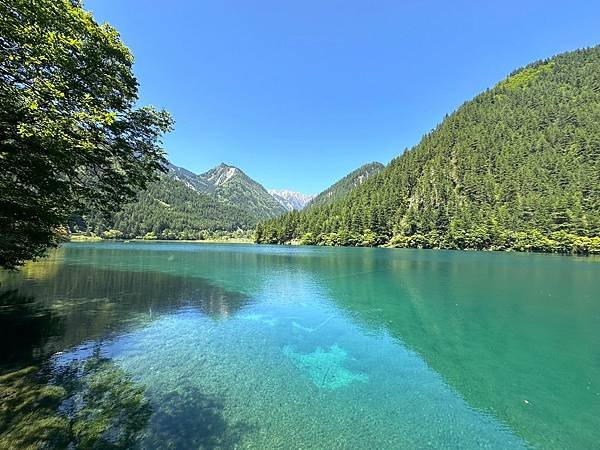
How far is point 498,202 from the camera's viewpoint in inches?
6171

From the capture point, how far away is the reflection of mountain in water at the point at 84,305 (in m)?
18.4

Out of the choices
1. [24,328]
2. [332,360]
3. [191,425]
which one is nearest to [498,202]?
[332,360]

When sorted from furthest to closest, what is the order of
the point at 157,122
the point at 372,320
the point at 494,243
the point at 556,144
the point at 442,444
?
1. the point at 556,144
2. the point at 494,243
3. the point at 372,320
4. the point at 157,122
5. the point at 442,444

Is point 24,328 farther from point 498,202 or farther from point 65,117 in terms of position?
point 498,202

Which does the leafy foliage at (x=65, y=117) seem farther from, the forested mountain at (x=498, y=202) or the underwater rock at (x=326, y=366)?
the forested mountain at (x=498, y=202)

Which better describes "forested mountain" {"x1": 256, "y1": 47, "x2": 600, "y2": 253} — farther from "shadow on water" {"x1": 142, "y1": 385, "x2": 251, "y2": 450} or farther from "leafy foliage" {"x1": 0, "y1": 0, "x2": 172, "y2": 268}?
"leafy foliage" {"x1": 0, "y1": 0, "x2": 172, "y2": 268}

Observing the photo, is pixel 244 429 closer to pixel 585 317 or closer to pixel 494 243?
pixel 585 317

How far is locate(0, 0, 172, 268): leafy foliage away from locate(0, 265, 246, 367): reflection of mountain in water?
7099 millimetres

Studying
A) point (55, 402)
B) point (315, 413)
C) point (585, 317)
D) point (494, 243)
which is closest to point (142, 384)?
point (55, 402)

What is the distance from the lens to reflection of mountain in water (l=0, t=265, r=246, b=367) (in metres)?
18.4

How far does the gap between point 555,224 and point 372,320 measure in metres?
132

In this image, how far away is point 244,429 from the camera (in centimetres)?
1042

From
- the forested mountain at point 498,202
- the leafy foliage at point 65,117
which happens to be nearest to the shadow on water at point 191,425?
the leafy foliage at point 65,117

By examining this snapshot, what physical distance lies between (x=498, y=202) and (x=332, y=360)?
170m
